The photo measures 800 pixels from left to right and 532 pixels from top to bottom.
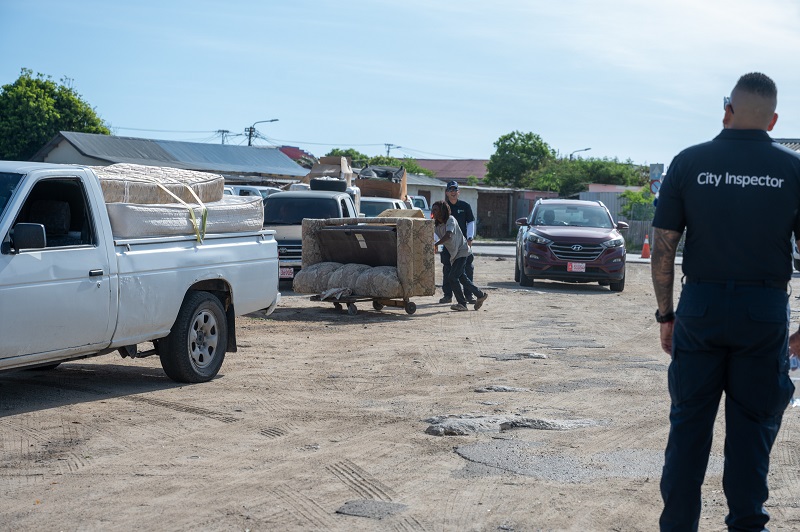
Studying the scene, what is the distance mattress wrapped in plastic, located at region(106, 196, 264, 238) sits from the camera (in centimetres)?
852

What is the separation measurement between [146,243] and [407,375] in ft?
9.23

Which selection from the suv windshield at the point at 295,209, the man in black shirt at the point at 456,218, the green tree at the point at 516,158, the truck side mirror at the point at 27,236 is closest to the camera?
the truck side mirror at the point at 27,236

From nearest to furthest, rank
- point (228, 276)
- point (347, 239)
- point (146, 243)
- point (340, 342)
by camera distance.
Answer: point (146, 243)
point (228, 276)
point (340, 342)
point (347, 239)

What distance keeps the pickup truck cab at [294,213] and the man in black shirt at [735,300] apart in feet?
46.2

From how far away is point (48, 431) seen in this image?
7105 millimetres

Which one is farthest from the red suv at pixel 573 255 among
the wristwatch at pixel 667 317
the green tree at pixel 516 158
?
the green tree at pixel 516 158

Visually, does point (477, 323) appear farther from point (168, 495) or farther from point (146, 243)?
point (168, 495)

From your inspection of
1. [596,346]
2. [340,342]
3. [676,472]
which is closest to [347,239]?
[340,342]

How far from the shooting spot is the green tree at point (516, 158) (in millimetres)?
85812

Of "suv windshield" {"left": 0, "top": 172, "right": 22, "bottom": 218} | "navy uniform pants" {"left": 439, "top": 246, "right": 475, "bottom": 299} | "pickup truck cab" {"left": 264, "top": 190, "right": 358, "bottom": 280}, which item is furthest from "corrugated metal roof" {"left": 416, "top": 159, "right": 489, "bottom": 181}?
"suv windshield" {"left": 0, "top": 172, "right": 22, "bottom": 218}

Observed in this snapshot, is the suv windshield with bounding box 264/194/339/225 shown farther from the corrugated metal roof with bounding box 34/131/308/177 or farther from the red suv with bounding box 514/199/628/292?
the corrugated metal roof with bounding box 34/131/308/177

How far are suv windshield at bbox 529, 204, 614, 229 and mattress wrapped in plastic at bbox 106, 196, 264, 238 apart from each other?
12.7m

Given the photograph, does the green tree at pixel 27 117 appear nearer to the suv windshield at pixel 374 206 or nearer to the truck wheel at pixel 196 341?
the suv windshield at pixel 374 206

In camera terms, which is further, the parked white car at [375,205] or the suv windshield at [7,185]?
the parked white car at [375,205]
